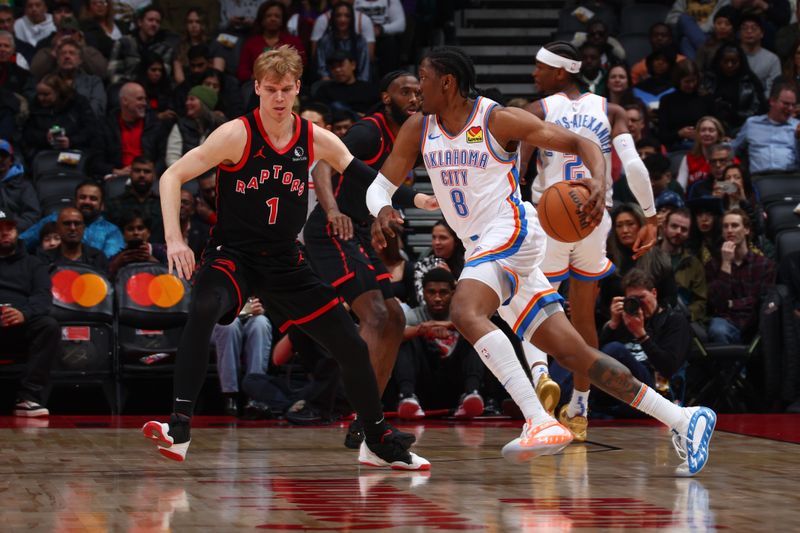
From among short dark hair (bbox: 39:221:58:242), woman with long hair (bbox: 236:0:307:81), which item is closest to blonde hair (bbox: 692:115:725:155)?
woman with long hair (bbox: 236:0:307:81)

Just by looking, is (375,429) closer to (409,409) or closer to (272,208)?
(272,208)

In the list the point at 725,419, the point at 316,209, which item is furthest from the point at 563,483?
the point at 725,419

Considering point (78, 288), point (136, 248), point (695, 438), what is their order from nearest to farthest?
1. point (695, 438)
2. point (78, 288)
3. point (136, 248)

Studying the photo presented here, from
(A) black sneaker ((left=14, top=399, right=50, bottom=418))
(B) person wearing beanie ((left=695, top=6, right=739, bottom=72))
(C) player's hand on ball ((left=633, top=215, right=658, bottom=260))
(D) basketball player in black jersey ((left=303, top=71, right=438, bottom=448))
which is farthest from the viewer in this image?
(B) person wearing beanie ((left=695, top=6, right=739, bottom=72))

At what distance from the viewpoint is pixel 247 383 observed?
25.9 feet

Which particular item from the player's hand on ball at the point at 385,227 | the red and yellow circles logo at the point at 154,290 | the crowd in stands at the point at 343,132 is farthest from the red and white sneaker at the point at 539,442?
the red and yellow circles logo at the point at 154,290

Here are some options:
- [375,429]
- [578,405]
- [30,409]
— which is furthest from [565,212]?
[30,409]

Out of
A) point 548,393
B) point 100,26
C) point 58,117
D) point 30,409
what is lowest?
point 30,409

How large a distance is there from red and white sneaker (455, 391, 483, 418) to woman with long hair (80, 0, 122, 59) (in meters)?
5.91

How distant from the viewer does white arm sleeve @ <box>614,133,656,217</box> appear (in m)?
6.32

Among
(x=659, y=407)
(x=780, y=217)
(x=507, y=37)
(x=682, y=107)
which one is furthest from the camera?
(x=507, y=37)

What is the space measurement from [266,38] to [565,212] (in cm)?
741

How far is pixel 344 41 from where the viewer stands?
11.7 meters

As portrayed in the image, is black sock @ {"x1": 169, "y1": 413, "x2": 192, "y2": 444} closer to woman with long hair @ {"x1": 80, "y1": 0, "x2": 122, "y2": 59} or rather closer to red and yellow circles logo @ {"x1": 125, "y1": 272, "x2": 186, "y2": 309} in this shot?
red and yellow circles logo @ {"x1": 125, "y1": 272, "x2": 186, "y2": 309}
